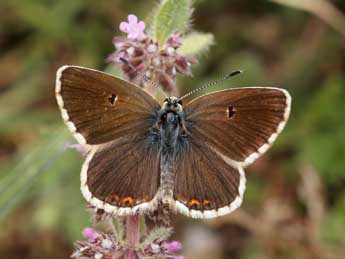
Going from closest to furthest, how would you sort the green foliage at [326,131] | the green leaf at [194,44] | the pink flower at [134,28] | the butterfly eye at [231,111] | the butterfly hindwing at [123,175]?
the butterfly hindwing at [123,175], the butterfly eye at [231,111], the pink flower at [134,28], the green leaf at [194,44], the green foliage at [326,131]

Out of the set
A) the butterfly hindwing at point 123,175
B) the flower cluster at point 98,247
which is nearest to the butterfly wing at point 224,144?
the butterfly hindwing at point 123,175

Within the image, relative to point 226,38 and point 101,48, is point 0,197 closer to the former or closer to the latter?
point 101,48

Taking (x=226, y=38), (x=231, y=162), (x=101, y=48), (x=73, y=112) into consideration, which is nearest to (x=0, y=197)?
(x=73, y=112)

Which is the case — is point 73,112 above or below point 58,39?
below

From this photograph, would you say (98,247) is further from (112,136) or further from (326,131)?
(326,131)

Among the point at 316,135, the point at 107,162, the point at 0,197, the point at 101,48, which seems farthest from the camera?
the point at 101,48

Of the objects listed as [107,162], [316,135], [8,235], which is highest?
[316,135]

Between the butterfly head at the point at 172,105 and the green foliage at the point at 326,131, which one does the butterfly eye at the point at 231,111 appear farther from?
the green foliage at the point at 326,131
